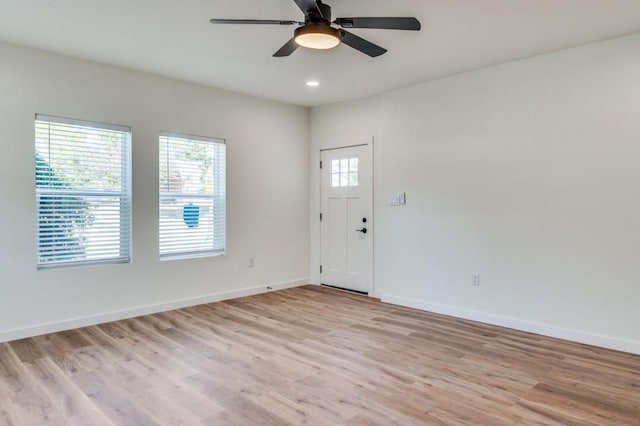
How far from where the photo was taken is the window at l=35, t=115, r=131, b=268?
3.96m

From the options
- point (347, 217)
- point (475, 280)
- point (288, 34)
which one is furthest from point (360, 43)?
point (347, 217)

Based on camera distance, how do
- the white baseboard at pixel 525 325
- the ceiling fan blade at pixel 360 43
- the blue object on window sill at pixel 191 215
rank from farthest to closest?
the blue object on window sill at pixel 191 215 → the white baseboard at pixel 525 325 → the ceiling fan blade at pixel 360 43

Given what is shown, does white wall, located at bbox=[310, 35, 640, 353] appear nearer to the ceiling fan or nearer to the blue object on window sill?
the ceiling fan

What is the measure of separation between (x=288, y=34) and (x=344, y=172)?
265 cm

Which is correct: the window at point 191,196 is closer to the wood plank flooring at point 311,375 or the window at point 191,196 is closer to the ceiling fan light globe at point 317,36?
the wood plank flooring at point 311,375

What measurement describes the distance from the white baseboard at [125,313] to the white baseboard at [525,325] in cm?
182

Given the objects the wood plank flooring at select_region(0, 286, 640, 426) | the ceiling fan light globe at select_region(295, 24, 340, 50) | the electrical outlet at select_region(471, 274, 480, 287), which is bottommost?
the wood plank flooring at select_region(0, 286, 640, 426)

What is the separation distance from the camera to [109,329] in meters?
4.07

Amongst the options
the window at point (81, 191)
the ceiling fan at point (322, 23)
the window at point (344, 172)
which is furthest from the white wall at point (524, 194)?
the window at point (81, 191)

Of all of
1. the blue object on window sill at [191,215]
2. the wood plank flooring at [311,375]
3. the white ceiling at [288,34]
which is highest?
the white ceiling at [288,34]

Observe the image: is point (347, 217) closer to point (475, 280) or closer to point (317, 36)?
point (475, 280)

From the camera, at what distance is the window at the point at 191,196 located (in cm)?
480

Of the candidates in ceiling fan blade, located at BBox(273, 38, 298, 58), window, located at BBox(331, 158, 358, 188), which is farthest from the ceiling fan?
window, located at BBox(331, 158, 358, 188)

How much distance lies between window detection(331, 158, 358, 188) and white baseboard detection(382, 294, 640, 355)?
167 cm
